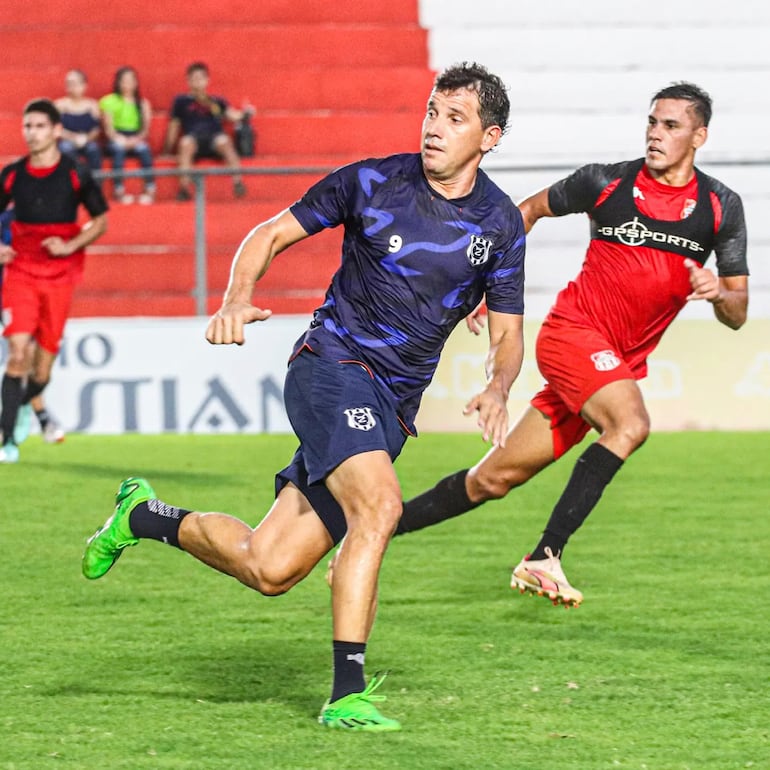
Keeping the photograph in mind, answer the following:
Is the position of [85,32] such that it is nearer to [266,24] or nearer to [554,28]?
[266,24]

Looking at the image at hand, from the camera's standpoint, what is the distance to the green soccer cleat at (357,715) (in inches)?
183

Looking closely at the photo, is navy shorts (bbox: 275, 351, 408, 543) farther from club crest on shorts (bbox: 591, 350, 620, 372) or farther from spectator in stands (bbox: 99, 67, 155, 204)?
spectator in stands (bbox: 99, 67, 155, 204)

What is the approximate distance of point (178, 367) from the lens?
1466 centimetres

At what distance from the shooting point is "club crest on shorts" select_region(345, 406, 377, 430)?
196 inches

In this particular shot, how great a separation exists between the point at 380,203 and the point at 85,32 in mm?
15681

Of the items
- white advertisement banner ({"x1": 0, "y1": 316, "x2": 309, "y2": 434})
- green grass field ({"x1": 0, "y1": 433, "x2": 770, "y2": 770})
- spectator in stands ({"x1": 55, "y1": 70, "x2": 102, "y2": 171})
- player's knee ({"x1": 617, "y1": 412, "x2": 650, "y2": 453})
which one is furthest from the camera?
spectator in stands ({"x1": 55, "y1": 70, "x2": 102, "y2": 171})

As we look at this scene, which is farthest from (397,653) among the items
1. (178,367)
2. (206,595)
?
(178,367)

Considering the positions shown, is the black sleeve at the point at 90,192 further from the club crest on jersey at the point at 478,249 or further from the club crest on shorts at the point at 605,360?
the club crest on jersey at the point at 478,249

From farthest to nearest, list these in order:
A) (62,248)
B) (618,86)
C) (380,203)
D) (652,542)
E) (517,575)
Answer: (618,86) → (62,248) → (652,542) → (517,575) → (380,203)

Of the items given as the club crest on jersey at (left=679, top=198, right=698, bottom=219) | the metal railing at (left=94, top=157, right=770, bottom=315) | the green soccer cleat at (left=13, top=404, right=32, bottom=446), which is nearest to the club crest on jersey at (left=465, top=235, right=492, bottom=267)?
the club crest on jersey at (left=679, top=198, right=698, bottom=219)

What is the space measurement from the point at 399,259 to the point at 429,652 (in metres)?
1.50

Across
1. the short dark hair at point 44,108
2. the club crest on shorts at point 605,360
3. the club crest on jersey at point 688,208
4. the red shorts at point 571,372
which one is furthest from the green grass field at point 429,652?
the short dark hair at point 44,108

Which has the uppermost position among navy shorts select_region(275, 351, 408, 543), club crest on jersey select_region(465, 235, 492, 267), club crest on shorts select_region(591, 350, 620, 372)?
club crest on jersey select_region(465, 235, 492, 267)

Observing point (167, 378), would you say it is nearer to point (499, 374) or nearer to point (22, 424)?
point (22, 424)
